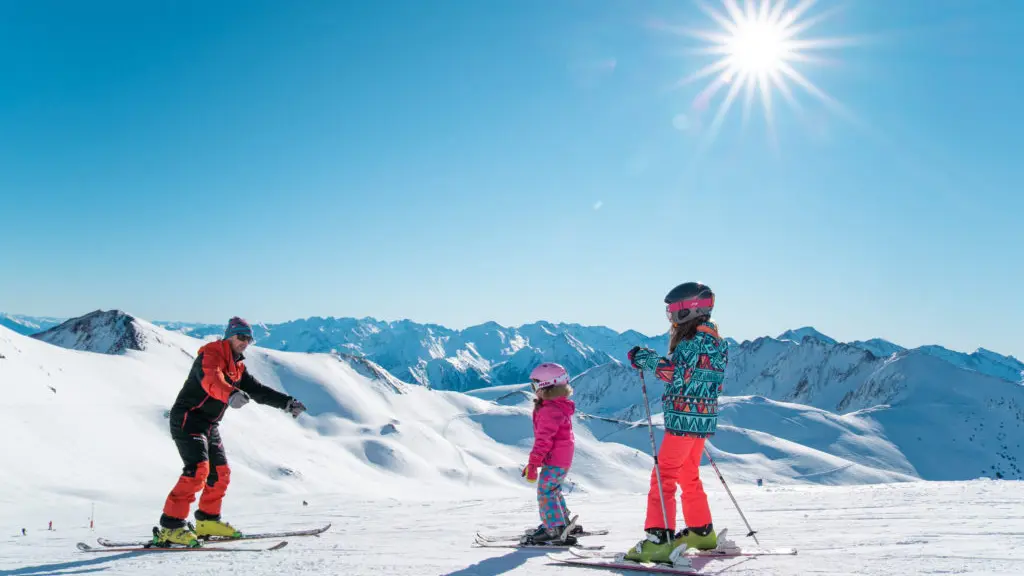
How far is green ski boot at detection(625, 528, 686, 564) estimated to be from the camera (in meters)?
5.80

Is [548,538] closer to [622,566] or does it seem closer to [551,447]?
[551,447]

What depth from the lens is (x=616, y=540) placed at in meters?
7.86

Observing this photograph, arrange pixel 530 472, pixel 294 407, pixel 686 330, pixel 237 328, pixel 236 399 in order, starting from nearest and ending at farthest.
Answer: pixel 686 330 < pixel 530 472 < pixel 236 399 < pixel 237 328 < pixel 294 407

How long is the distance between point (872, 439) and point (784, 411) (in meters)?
19.1

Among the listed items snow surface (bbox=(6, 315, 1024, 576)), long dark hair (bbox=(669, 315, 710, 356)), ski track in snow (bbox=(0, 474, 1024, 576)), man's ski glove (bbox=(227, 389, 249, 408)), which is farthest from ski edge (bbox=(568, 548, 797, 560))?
man's ski glove (bbox=(227, 389, 249, 408))

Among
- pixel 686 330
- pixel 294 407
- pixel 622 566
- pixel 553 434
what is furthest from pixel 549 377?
pixel 294 407

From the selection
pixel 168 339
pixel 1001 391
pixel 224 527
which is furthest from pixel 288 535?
pixel 1001 391

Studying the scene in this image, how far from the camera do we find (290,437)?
63.8 m

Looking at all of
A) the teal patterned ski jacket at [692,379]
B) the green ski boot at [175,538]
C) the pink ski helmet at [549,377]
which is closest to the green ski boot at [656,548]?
the teal patterned ski jacket at [692,379]

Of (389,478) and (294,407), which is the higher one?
(294,407)

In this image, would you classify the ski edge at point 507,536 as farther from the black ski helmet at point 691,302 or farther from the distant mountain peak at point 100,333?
the distant mountain peak at point 100,333

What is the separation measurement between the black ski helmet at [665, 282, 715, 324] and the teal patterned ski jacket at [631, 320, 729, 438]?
0.17m

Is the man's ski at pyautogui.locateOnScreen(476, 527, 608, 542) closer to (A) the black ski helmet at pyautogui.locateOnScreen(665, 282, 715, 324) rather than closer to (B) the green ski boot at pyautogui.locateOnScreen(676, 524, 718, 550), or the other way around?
(B) the green ski boot at pyautogui.locateOnScreen(676, 524, 718, 550)

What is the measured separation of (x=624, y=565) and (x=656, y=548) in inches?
15.3
